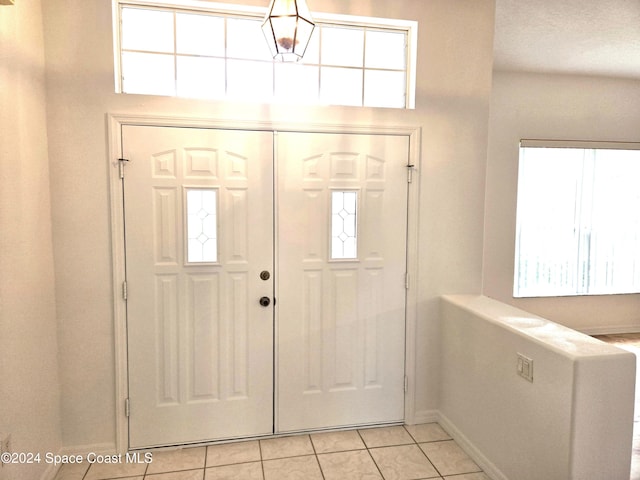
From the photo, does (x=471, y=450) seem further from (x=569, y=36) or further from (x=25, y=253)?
(x=569, y=36)

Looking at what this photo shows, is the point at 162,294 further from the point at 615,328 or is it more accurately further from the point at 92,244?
the point at 615,328

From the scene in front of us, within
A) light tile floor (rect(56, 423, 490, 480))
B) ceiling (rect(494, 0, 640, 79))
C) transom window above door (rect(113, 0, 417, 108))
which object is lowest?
light tile floor (rect(56, 423, 490, 480))

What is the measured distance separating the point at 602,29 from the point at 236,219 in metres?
3.29

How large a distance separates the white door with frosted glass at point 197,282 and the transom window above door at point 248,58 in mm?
351

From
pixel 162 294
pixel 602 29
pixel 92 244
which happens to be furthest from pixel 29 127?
pixel 602 29

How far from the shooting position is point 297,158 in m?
2.75

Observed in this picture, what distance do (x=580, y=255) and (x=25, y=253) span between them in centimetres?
541

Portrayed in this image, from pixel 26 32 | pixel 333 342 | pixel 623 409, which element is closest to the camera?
pixel 623 409

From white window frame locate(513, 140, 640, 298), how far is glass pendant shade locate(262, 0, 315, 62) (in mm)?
3812

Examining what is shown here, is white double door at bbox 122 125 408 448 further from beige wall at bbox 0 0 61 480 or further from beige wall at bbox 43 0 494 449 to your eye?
beige wall at bbox 0 0 61 480

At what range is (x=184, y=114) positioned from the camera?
258 centimetres

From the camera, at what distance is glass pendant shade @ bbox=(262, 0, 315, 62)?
1.73 meters

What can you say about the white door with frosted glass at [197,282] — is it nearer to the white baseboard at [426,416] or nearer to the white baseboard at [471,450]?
the white baseboard at [426,416]

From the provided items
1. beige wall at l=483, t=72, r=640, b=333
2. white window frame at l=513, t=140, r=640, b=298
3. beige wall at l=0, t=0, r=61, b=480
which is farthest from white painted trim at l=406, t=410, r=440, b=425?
white window frame at l=513, t=140, r=640, b=298
